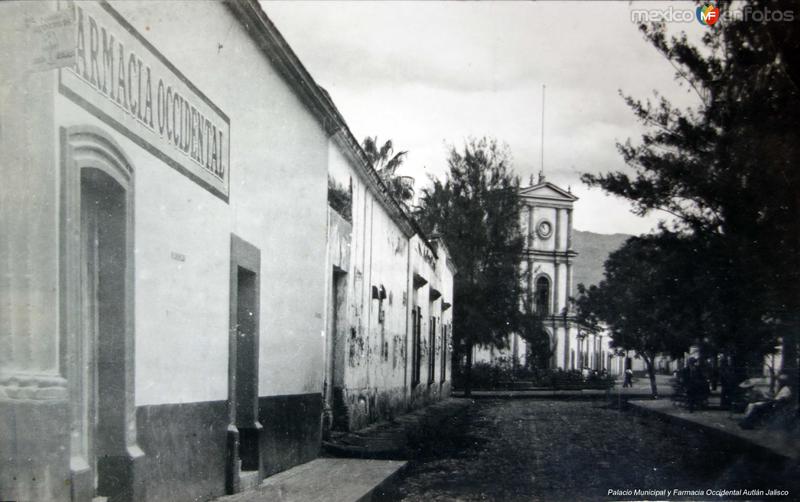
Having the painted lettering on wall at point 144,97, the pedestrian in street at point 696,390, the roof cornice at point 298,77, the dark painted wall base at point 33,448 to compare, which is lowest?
the pedestrian in street at point 696,390

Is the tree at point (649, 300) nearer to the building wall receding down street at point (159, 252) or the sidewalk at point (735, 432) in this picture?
the sidewalk at point (735, 432)

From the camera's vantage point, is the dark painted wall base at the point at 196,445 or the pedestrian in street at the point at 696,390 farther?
the pedestrian in street at the point at 696,390

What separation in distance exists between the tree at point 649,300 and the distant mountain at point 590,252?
127 ft

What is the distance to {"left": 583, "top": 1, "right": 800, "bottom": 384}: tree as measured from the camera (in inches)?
403

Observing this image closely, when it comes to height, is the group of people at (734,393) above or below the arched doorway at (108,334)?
below

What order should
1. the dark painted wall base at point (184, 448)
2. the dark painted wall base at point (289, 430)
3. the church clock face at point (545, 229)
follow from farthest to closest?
the church clock face at point (545, 229) < the dark painted wall base at point (289, 430) < the dark painted wall base at point (184, 448)

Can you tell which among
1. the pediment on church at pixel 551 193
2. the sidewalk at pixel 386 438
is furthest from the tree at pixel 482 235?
the sidewalk at pixel 386 438

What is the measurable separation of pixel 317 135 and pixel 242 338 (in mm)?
3717

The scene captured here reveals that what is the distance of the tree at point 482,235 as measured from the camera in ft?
114

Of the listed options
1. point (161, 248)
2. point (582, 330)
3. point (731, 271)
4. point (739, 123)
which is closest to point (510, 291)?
point (582, 330)

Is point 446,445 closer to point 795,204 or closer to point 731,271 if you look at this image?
point 731,271

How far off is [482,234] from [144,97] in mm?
29963

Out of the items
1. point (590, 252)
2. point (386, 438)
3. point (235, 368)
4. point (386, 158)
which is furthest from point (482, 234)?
point (590, 252)

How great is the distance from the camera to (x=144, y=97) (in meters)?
5.66
